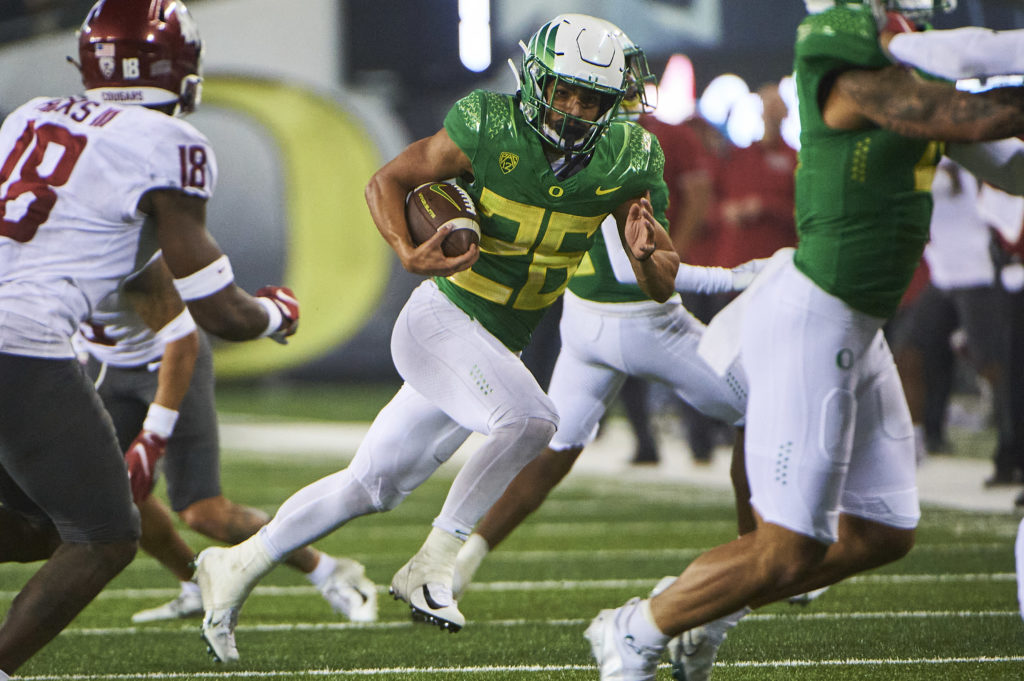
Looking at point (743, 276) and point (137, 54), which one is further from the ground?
point (137, 54)

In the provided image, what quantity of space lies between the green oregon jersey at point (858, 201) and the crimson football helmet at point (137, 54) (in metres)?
1.47

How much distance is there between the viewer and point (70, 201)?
9.59ft

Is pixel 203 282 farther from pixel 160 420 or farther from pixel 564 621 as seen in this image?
pixel 564 621

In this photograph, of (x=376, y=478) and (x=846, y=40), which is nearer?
(x=846, y=40)

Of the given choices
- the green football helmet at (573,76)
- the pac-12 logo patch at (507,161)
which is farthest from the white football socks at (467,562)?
the green football helmet at (573,76)

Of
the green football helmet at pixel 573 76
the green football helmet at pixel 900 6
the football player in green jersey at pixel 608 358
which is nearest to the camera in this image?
the green football helmet at pixel 900 6

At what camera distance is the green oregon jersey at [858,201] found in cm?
276

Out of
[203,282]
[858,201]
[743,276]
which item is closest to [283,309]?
[203,282]

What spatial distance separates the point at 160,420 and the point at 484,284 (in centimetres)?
108

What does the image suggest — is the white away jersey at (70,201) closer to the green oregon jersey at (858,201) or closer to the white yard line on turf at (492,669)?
the white yard line on turf at (492,669)

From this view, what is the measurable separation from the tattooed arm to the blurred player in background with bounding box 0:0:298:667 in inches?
54.8

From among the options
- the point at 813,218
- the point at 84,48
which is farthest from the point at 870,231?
the point at 84,48

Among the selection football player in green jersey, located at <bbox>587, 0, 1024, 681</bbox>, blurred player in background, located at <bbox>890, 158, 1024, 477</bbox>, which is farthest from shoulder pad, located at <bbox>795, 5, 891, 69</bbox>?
blurred player in background, located at <bbox>890, 158, 1024, 477</bbox>

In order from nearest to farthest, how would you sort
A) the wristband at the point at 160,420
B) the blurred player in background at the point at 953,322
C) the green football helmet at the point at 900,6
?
the green football helmet at the point at 900,6
the wristband at the point at 160,420
the blurred player in background at the point at 953,322
